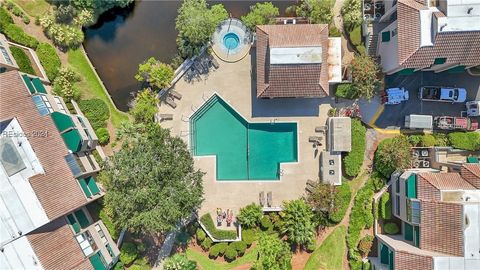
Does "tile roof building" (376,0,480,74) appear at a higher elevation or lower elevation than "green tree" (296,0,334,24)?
lower

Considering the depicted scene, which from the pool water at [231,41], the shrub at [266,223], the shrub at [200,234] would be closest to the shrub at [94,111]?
the pool water at [231,41]

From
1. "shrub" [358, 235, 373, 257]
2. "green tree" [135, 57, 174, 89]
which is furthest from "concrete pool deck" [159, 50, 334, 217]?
"shrub" [358, 235, 373, 257]

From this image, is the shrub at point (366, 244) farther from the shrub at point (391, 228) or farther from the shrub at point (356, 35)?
the shrub at point (356, 35)

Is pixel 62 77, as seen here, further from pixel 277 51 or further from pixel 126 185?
pixel 277 51

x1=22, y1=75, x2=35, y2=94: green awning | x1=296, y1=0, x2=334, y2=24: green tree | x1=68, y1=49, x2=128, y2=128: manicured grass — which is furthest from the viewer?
x1=68, y1=49, x2=128, y2=128: manicured grass

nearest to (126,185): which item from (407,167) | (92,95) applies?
(92,95)

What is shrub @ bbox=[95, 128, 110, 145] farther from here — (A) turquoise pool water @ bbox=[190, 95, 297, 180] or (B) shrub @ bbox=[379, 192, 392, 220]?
(B) shrub @ bbox=[379, 192, 392, 220]
